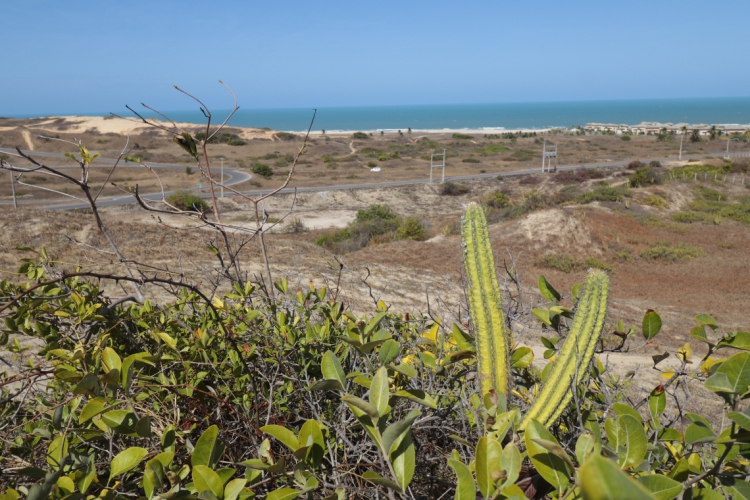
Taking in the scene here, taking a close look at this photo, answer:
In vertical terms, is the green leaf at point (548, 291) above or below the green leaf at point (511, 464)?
above

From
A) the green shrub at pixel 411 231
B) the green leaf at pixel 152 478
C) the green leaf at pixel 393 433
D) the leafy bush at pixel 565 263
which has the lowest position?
the leafy bush at pixel 565 263

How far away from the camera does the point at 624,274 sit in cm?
1603

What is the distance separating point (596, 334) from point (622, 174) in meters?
39.5

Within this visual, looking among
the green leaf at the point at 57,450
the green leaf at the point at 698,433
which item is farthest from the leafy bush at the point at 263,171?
the green leaf at the point at 698,433

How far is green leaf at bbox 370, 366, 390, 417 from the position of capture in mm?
1048

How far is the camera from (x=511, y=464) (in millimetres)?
991

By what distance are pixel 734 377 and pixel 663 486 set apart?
0.47 metres

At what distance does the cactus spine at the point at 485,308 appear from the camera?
70.6 inches

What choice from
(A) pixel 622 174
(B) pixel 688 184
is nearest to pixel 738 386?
(B) pixel 688 184

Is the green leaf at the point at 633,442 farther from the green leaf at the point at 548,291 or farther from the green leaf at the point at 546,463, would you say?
the green leaf at the point at 548,291

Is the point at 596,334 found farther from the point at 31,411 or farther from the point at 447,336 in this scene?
the point at 31,411

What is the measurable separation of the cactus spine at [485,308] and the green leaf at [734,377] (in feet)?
2.29

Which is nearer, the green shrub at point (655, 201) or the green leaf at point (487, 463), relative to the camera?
the green leaf at point (487, 463)

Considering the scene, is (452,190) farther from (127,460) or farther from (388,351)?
(127,460)
